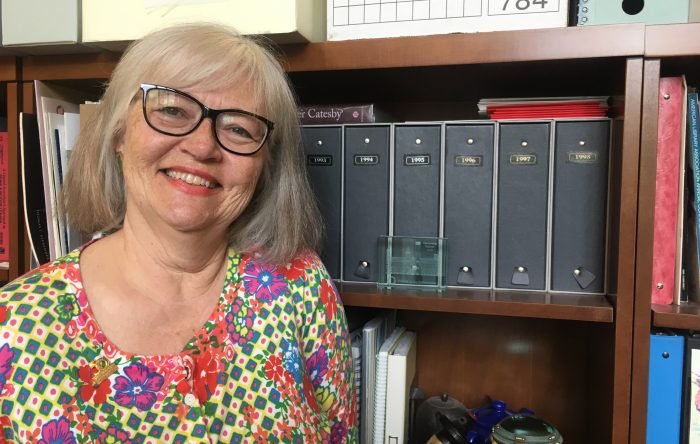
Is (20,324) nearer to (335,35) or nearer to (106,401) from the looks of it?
(106,401)

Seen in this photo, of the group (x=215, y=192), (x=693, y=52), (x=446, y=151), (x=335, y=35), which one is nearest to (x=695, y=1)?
(x=693, y=52)

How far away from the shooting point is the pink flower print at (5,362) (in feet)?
2.34

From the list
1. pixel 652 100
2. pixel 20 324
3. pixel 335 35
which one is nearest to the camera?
pixel 20 324

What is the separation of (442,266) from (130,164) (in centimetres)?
57

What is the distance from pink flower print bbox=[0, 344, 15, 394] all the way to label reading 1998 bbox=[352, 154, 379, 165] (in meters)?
0.64

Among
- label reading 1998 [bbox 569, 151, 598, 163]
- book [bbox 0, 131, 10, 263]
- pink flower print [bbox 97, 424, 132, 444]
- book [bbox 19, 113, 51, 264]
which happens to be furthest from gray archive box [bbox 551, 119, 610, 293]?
book [bbox 0, 131, 10, 263]

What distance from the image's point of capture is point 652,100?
2.75ft

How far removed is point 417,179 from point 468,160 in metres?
0.10

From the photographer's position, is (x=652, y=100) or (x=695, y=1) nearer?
(x=652, y=100)

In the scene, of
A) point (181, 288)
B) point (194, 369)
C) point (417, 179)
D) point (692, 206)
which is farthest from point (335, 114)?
point (692, 206)

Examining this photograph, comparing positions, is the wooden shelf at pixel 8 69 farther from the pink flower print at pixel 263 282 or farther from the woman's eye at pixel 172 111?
the pink flower print at pixel 263 282

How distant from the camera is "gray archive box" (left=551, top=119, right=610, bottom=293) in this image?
94cm

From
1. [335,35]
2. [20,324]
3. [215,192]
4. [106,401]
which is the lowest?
[106,401]

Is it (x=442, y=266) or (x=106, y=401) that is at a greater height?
(x=442, y=266)
